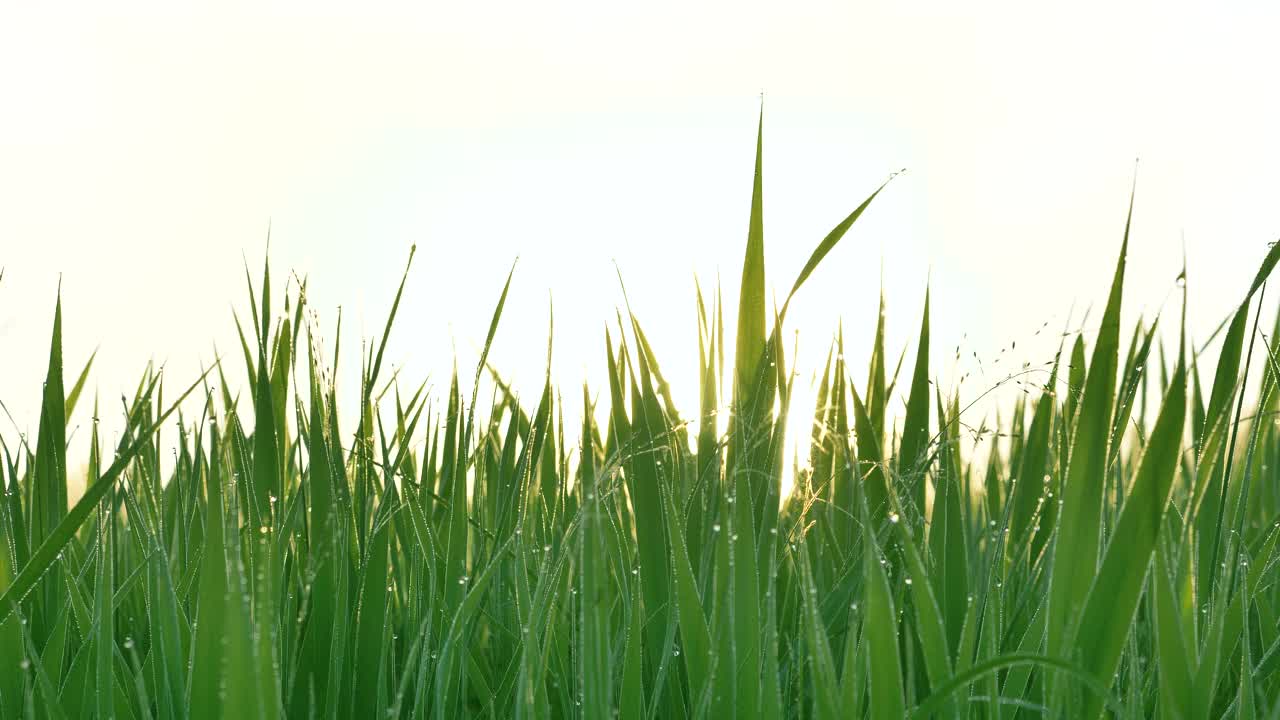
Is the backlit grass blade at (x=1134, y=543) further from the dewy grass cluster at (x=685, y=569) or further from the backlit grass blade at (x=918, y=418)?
the backlit grass blade at (x=918, y=418)

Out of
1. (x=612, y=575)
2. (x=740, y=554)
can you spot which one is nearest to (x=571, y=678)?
(x=612, y=575)

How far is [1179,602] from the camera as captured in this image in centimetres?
89

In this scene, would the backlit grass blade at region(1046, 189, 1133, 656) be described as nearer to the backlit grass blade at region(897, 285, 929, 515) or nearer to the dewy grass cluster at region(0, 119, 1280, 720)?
the dewy grass cluster at region(0, 119, 1280, 720)

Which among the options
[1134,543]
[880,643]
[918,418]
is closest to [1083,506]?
[1134,543]

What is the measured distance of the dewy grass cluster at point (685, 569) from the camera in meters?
0.74

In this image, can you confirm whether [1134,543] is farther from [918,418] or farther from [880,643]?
[918,418]

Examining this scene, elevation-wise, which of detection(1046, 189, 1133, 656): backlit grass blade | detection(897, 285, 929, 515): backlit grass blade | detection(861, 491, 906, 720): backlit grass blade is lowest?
detection(861, 491, 906, 720): backlit grass blade

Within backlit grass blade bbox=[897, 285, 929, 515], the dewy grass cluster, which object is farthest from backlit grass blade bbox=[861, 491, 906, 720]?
backlit grass blade bbox=[897, 285, 929, 515]

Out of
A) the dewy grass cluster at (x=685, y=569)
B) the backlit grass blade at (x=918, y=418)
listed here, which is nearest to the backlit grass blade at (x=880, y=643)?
the dewy grass cluster at (x=685, y=569)

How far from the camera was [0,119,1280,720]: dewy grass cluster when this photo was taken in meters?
0.74

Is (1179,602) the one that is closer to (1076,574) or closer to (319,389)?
(1076,574)

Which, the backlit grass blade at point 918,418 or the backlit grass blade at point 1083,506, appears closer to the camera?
the backlit grass blade at point 1083,506

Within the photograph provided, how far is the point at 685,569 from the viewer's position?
83 centimetres

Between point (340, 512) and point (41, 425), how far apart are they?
1.30ft
